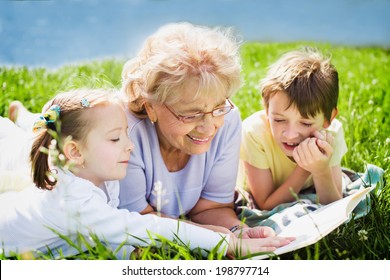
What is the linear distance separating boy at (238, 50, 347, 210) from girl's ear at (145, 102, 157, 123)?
45 cm

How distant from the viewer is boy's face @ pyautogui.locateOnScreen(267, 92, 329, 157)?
7.22 ft

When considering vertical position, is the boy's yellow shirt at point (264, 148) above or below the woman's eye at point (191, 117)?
below

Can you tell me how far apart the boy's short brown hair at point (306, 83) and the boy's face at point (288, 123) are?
0.06 feet

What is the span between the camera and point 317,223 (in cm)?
192

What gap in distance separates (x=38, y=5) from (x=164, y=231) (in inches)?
39.0

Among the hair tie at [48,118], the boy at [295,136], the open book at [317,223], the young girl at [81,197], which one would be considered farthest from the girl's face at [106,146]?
the boy at [295,136]

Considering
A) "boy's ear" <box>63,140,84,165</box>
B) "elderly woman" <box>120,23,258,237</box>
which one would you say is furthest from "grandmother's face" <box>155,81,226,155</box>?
"boy's ear" <box>63,140,84,165</box>

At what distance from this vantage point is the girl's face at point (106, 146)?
→ 1865mm

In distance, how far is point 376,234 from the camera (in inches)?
78.0

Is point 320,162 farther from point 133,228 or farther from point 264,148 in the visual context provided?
point 133,228

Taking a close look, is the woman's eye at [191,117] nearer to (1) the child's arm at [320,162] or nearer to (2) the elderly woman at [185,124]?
(2) the elderly woman at [185,124]
